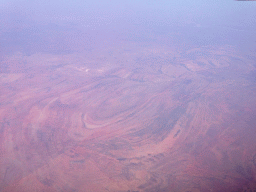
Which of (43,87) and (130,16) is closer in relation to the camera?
(43,87)

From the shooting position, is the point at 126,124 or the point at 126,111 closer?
the point at 126,124

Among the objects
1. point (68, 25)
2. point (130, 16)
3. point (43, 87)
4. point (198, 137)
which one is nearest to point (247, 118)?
point (198, 137)

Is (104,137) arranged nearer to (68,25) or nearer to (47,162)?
(47,162)
